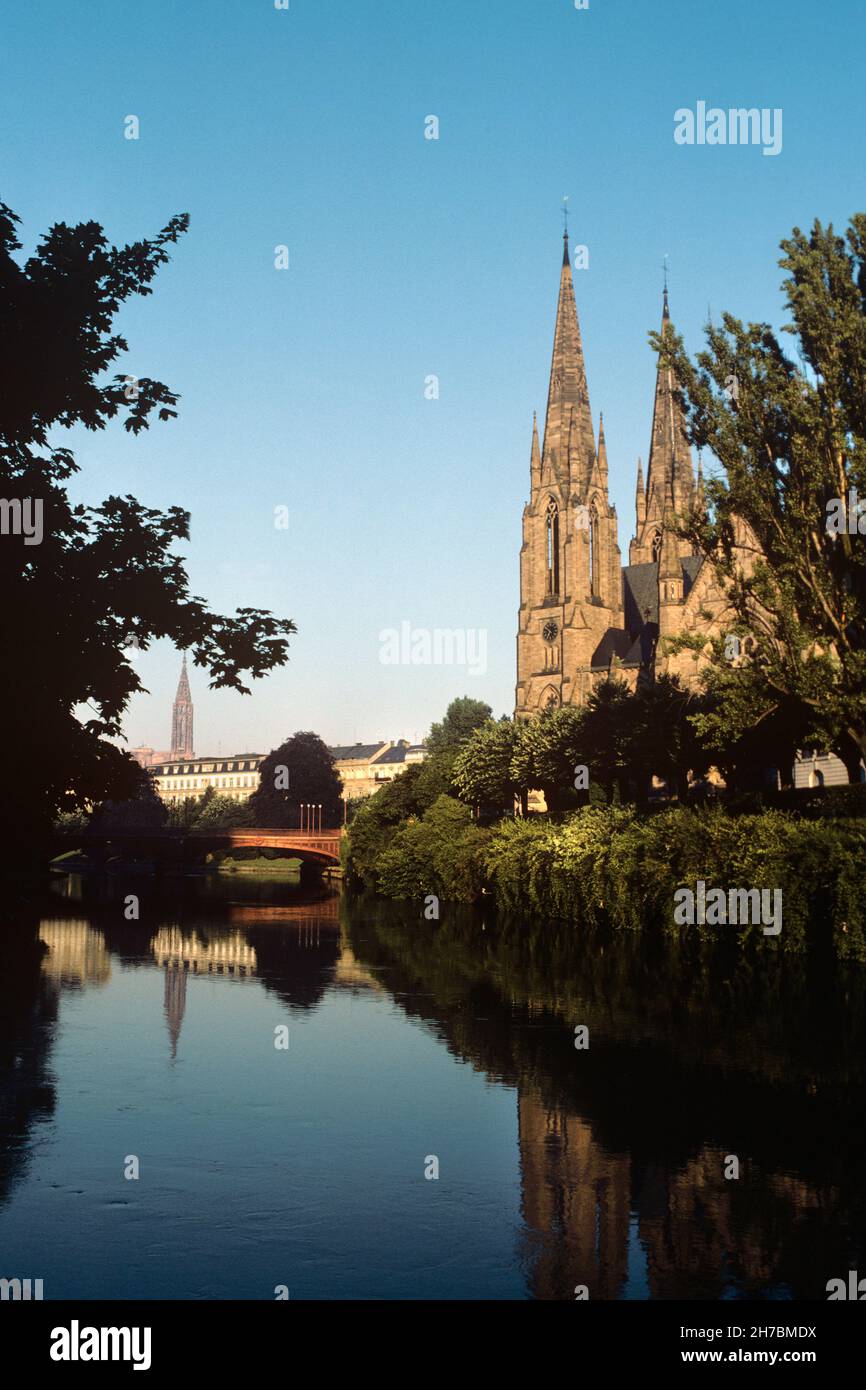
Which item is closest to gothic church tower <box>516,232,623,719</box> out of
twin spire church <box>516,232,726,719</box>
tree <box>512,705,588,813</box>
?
twin spire church <box>516,232,726,719</box>

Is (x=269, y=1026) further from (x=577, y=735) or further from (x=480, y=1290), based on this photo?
(x=577, y=735)

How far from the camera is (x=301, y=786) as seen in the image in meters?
138

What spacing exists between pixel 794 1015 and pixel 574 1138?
34.9ft

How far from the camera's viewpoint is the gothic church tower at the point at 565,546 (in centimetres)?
10912

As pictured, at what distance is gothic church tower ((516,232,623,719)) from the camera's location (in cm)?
10912

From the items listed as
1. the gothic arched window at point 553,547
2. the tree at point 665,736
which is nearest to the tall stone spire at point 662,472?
the gothic arched window at point 553,547

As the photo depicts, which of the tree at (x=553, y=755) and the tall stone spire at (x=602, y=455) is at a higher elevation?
the tall stone spire at (x=602, y=455)

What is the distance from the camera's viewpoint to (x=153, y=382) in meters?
19.1

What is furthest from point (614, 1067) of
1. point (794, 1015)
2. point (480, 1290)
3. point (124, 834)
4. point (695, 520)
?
point (124, 834)

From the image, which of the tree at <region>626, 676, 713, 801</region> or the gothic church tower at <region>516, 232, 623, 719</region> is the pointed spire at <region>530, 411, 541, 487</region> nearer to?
the gothic church tower at <region>516, 232, 623, 719</region>

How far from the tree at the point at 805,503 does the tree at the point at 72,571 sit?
2021 centimetres

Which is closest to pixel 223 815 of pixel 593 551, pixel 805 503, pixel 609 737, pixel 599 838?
pixel 593 551

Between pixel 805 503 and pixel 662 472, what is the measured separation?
3541 inches

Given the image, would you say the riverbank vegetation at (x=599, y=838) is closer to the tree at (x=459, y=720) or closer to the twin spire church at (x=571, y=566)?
the twin spire church at (x=571, y=566)
